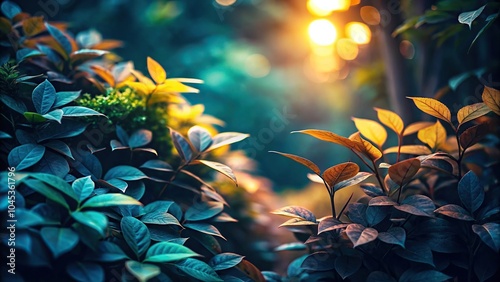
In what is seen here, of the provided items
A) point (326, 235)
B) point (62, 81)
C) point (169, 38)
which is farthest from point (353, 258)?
point (169, 38)

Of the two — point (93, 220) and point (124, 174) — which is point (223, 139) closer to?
point (124, 174)

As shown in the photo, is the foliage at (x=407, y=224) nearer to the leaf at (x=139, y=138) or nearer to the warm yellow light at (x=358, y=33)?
the leaf at (x=139, y=138)

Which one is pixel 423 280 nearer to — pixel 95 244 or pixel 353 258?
pixel 353 258

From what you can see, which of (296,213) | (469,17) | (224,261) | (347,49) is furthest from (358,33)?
(224,261)

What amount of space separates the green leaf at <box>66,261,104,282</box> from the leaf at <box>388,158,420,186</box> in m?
0.61

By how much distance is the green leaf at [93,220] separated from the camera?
0.59m

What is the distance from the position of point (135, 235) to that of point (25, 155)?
0.94 feet

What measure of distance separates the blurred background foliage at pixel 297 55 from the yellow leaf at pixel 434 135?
0.94 ft

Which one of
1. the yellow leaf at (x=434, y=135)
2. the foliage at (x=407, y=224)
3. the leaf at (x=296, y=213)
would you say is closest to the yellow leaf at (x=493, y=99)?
the foliage at (x=407, y=224)

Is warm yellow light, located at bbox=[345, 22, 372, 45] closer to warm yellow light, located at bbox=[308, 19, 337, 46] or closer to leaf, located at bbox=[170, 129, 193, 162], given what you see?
warm yellow light, located at bbox=[308, 19, 337, 46]

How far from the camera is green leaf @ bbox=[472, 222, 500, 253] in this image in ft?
2.24

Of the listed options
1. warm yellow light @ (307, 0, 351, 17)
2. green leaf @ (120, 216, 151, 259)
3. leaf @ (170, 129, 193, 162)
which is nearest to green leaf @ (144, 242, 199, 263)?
green leaf @ (120, 216, 151, 259)

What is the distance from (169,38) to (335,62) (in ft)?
3.93

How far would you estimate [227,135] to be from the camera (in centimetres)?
98
